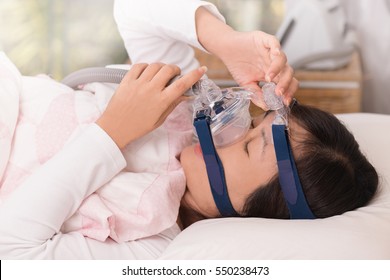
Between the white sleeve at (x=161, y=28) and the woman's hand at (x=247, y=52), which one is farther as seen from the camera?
the white sleeve at (x=161, y=28)

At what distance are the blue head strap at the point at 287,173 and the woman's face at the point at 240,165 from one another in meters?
0.03

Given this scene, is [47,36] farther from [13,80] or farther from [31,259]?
[31,259]

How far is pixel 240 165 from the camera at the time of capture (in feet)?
4.05

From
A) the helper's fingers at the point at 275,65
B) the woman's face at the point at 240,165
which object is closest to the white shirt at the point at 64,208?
the woman's face at the point at 240,165

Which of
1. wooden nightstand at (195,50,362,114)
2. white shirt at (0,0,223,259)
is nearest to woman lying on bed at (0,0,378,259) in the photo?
white shirt at (0,0,223,259)

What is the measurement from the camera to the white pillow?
1037mm

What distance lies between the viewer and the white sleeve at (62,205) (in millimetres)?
1105

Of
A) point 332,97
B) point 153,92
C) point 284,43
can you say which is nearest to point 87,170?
point 153,92

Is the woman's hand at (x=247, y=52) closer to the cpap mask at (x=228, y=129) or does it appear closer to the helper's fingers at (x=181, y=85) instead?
the cpap mask at (x=228, y=129)

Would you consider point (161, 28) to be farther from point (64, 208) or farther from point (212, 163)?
point (64, 208)

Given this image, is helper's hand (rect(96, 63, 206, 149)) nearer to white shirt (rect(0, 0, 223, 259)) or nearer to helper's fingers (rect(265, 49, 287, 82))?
white shirt (rect(0, 0, 223, 259))

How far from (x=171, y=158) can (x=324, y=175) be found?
1.10 ft

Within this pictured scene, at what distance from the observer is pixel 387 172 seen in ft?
4.42
